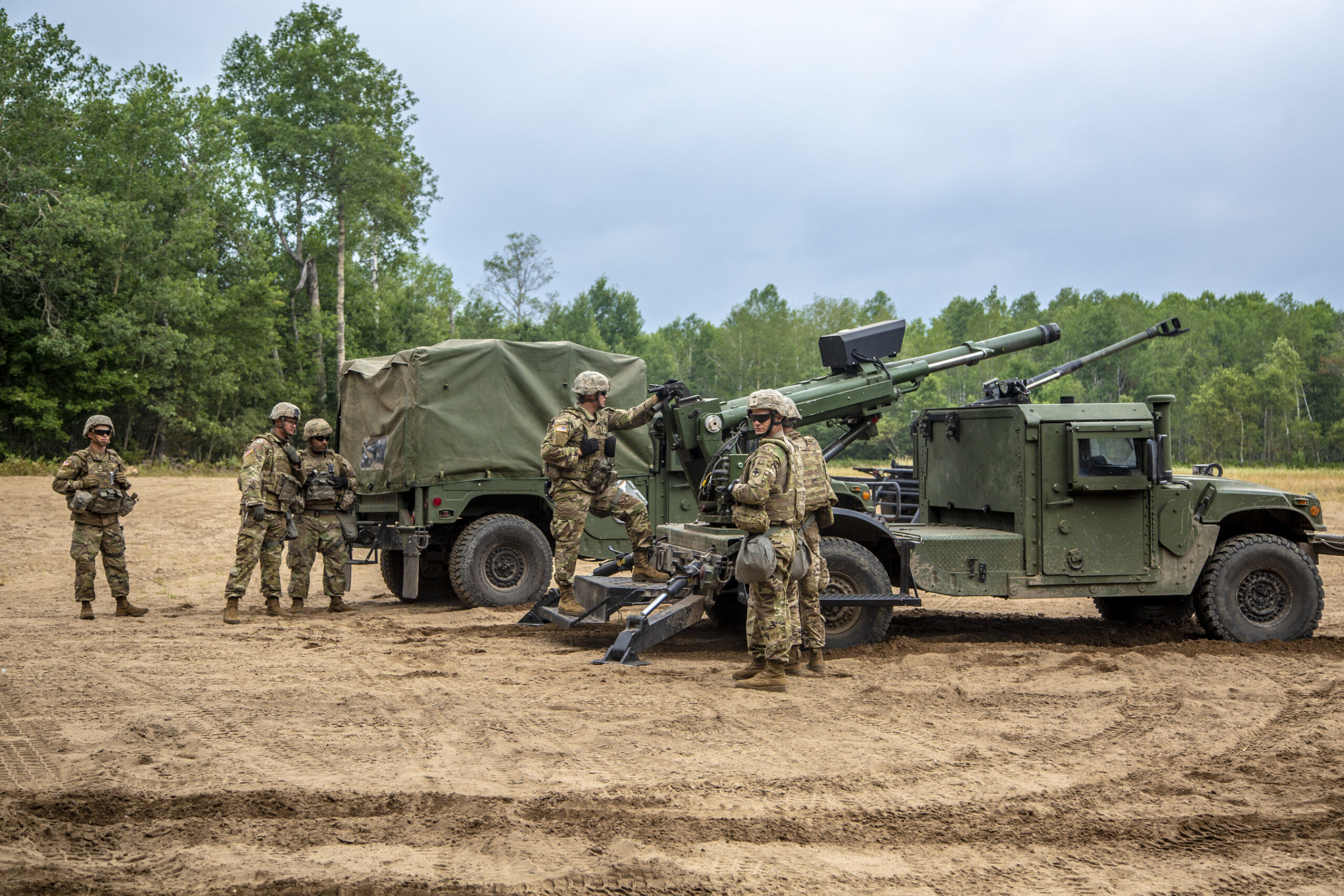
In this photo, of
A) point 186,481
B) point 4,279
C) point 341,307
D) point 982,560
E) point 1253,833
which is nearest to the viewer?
point 1253,833

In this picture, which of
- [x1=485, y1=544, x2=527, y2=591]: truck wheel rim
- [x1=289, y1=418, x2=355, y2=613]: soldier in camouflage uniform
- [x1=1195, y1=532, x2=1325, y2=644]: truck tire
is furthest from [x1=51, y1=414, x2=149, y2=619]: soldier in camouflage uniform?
[x1=1195, y1=532, x2=1325, y2=644]: truck tire

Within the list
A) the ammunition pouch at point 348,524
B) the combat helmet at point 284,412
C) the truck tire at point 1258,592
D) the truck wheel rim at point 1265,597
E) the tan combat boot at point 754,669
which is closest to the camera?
the tan combat boot at point 754,669

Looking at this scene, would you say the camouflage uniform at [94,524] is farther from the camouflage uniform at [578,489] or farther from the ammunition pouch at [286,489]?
the camouflage uniform at [578,489]

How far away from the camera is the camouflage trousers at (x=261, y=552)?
9703 mm

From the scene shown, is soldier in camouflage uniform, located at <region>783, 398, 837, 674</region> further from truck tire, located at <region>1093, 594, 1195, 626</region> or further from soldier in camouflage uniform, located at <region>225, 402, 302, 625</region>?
soldier in camouflage uniform, located at <region>225, 402, 302, 625</region>

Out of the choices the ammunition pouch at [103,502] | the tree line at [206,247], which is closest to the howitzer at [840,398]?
the ammunition pouch at [103,502]

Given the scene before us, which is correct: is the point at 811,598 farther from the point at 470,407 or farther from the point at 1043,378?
the point at 470,407

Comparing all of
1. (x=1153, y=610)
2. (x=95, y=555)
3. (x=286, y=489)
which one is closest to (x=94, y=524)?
(x=95, y=555)

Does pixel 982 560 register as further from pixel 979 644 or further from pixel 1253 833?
pixel 1253 833

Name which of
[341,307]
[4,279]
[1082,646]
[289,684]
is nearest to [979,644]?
[1082,646]

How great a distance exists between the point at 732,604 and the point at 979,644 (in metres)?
1.90

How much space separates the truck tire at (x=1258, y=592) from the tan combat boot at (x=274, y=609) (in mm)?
7480

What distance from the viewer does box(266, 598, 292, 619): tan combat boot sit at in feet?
32.8

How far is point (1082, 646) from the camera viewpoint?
845 cm
